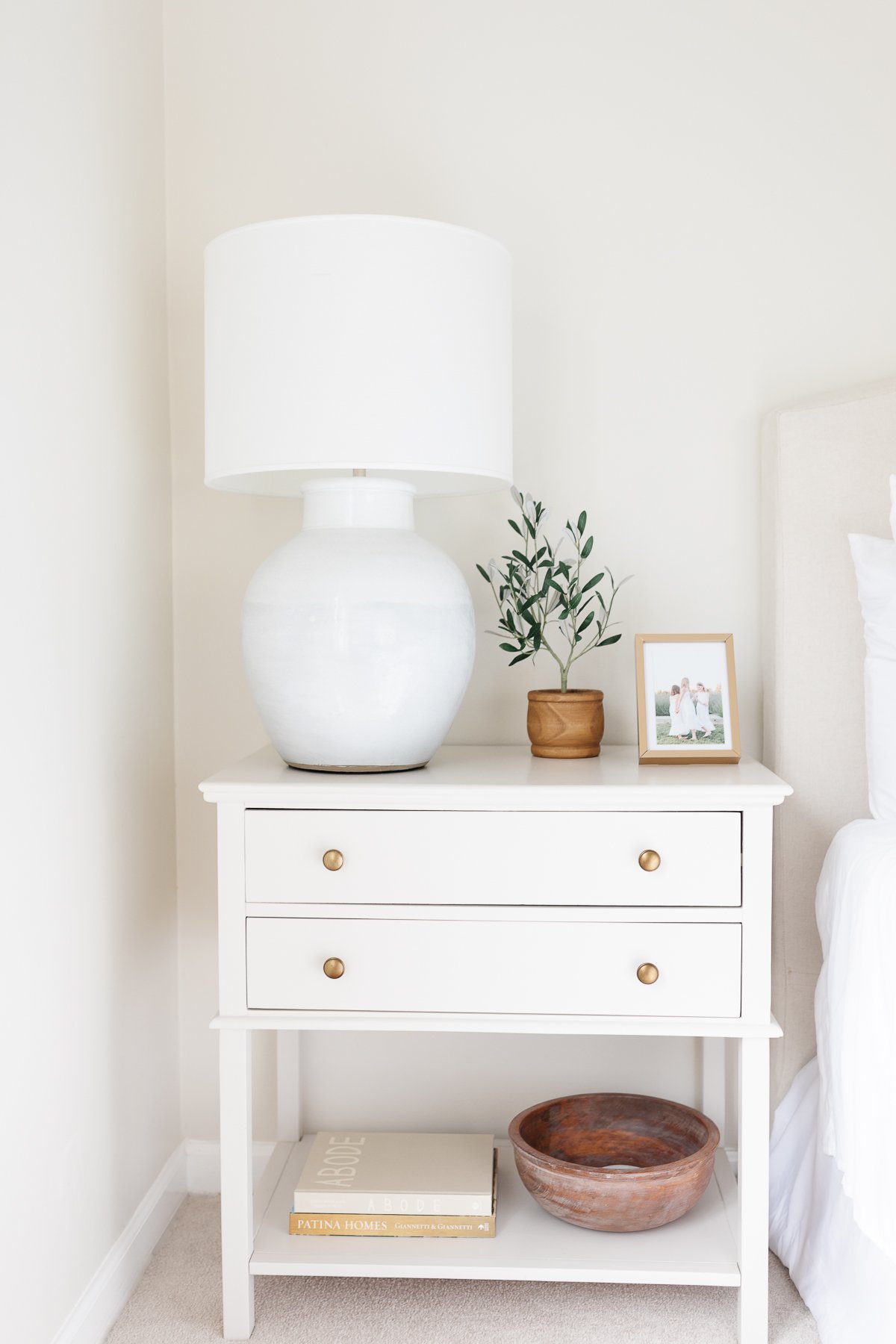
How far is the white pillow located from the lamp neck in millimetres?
702

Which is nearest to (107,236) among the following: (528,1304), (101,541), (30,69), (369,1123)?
(30,69)

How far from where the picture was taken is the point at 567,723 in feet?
5.51

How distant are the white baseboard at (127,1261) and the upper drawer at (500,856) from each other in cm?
62

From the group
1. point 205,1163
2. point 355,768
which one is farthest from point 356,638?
point 205,1163

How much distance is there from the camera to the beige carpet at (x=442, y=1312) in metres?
1.52

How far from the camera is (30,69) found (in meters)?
1.33

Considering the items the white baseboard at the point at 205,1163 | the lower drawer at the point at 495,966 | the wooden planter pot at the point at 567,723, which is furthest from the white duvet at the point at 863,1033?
the white baseboard at the point at 205,1163

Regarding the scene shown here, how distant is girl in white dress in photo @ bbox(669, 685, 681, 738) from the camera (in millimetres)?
1646

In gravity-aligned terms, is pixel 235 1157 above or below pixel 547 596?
below

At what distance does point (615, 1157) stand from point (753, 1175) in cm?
36

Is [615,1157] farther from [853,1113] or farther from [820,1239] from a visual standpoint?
[853,1113]

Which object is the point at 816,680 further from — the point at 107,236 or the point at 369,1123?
the point at 107,236

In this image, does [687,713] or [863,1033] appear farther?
[687,713]

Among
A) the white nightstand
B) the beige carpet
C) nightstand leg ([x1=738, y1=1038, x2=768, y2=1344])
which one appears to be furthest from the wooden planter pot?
the beige carpet
